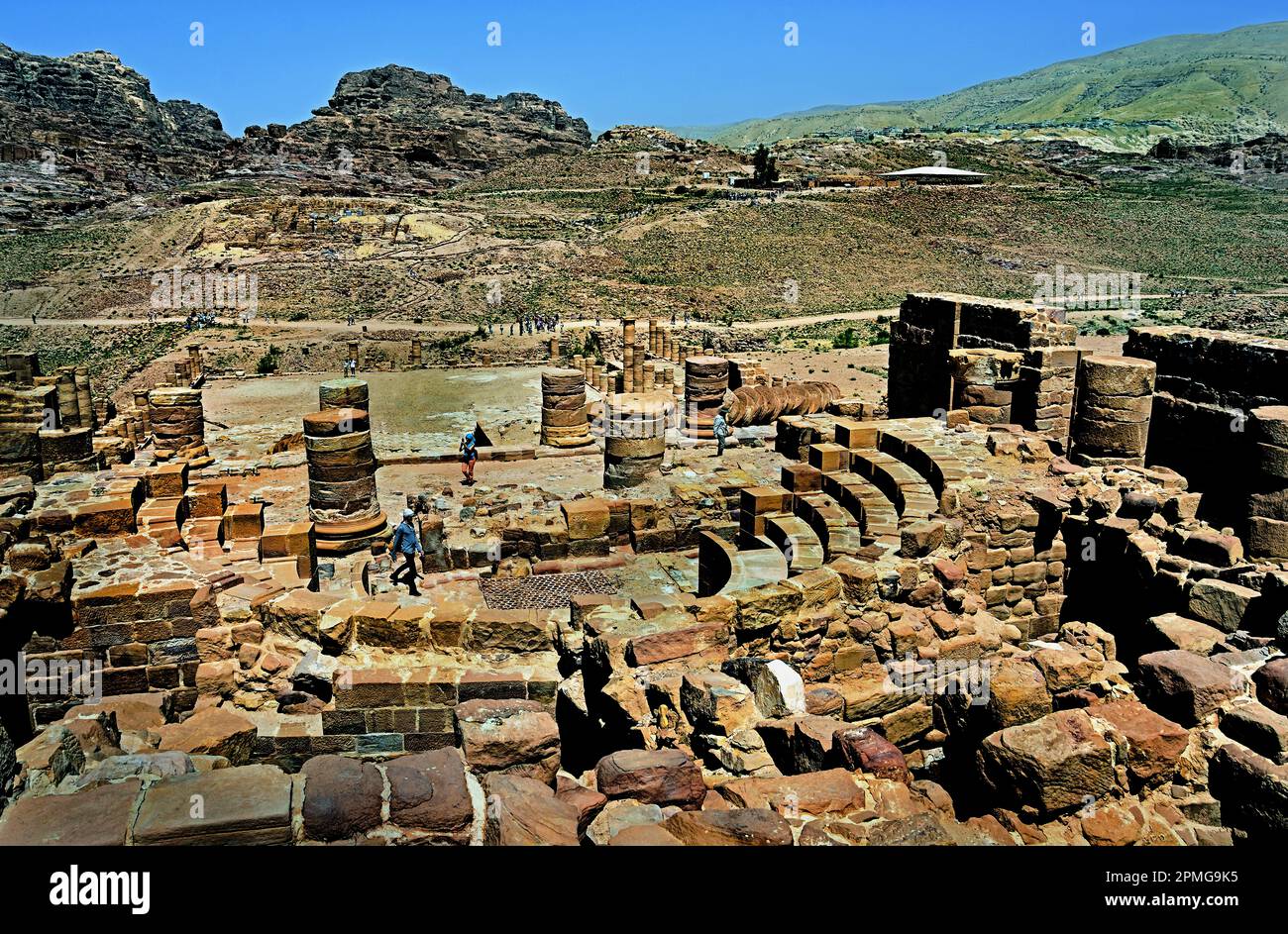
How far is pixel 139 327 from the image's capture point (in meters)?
44.5

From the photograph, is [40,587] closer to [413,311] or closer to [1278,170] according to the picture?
[413,311]

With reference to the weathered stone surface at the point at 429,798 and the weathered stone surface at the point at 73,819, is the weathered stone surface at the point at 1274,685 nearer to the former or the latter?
the weathered stone surface at the point at 429,798

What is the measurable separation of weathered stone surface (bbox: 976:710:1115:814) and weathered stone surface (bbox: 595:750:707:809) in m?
1.64

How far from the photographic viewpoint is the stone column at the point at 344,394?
13820 millimetres

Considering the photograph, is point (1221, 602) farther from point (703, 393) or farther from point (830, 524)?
point (703, 393)

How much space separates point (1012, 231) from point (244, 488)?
203ft

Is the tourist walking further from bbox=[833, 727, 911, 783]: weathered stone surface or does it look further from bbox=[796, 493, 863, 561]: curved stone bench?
bbox=[833, 727, 911, 783]: weathered stone surface

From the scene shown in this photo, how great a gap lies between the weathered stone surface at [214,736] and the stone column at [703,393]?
12869mm

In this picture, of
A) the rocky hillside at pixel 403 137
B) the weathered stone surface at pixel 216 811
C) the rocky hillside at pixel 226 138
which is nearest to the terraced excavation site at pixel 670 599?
the weathered stone surface at pixel 216 811

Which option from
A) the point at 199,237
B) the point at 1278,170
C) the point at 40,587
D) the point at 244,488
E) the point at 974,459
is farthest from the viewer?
the point at 1278,170

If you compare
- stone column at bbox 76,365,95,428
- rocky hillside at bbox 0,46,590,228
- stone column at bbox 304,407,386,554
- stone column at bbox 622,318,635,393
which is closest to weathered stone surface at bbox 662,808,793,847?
stone column at bbox 304,407,386,554

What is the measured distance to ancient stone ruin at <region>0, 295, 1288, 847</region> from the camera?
4.96 meters
